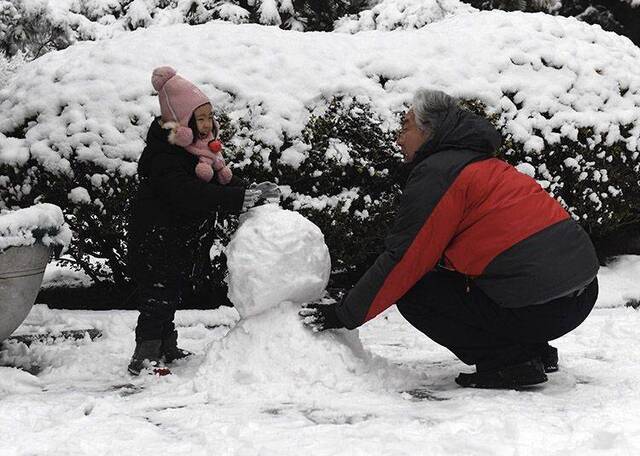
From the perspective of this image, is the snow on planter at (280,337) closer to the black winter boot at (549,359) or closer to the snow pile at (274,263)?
the snow pile at (274,263)

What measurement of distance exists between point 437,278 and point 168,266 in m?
1.34

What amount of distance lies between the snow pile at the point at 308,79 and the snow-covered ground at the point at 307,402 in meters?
1.42

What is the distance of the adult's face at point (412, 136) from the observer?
3.25 m

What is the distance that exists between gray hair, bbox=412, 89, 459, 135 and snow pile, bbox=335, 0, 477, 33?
5.93m

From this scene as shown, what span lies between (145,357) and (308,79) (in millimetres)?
2250

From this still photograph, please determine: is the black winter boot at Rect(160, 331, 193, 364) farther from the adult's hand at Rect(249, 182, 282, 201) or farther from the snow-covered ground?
the adult's hand at Rect(249, 182, 282, 201)

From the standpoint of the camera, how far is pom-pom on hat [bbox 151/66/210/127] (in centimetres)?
364

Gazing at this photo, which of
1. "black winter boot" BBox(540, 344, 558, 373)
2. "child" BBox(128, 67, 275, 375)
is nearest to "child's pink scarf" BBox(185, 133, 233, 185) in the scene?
"child" BBox(128, 67, 275, 375)

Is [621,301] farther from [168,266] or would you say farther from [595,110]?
[168,266]

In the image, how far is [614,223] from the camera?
5840 mm

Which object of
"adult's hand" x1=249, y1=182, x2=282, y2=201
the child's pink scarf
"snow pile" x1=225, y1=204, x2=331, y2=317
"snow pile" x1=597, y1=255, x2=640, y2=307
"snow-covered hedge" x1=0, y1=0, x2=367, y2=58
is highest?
the child's pink scarf

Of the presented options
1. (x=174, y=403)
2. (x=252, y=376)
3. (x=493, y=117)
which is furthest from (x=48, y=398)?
(x=493, y=117)

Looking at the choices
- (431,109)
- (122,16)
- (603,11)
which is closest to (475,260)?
(431,109)

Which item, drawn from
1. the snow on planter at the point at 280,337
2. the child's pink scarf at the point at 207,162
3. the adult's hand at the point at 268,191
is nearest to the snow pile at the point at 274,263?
the snow on planter at the point at 280,337
